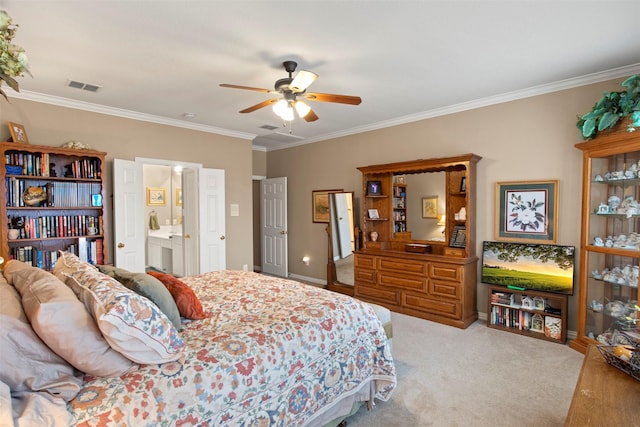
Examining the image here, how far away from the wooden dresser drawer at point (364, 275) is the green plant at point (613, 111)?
2791 mm

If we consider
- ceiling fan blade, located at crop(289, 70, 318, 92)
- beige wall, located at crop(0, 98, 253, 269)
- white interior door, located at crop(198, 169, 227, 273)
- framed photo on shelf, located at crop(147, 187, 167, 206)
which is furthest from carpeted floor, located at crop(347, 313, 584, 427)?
framed photo on shelf, located at crop(147, 187, 167, 206)

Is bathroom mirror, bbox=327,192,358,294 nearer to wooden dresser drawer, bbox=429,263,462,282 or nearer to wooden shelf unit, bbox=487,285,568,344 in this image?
wooden dresser drawer, bbox=429,263,462,282

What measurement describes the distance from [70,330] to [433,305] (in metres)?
3.63

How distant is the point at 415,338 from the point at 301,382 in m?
2.09

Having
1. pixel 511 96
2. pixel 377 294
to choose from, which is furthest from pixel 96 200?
pixel 511 96

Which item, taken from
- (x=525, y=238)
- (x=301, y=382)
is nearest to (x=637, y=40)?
(x=525, y=238)

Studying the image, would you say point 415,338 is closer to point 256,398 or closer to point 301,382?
point 301,382

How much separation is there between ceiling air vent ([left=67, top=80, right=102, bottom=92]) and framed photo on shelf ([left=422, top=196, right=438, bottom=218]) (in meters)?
4.00

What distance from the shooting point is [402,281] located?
168 inches

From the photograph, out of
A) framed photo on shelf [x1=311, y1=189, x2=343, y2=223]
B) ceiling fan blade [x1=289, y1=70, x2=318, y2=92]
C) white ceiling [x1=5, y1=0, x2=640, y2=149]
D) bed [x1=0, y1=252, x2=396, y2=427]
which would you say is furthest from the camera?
framed photo on shelf [x1=311, y1=189, x2=343, y2=223]

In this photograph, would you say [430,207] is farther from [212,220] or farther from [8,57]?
[8,57]

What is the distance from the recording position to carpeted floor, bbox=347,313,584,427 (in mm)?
2197

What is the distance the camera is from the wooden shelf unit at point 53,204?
3344 mm

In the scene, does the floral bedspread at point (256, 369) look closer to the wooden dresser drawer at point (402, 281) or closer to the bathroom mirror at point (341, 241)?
the wooden dresser drawer at point (402, 281)
